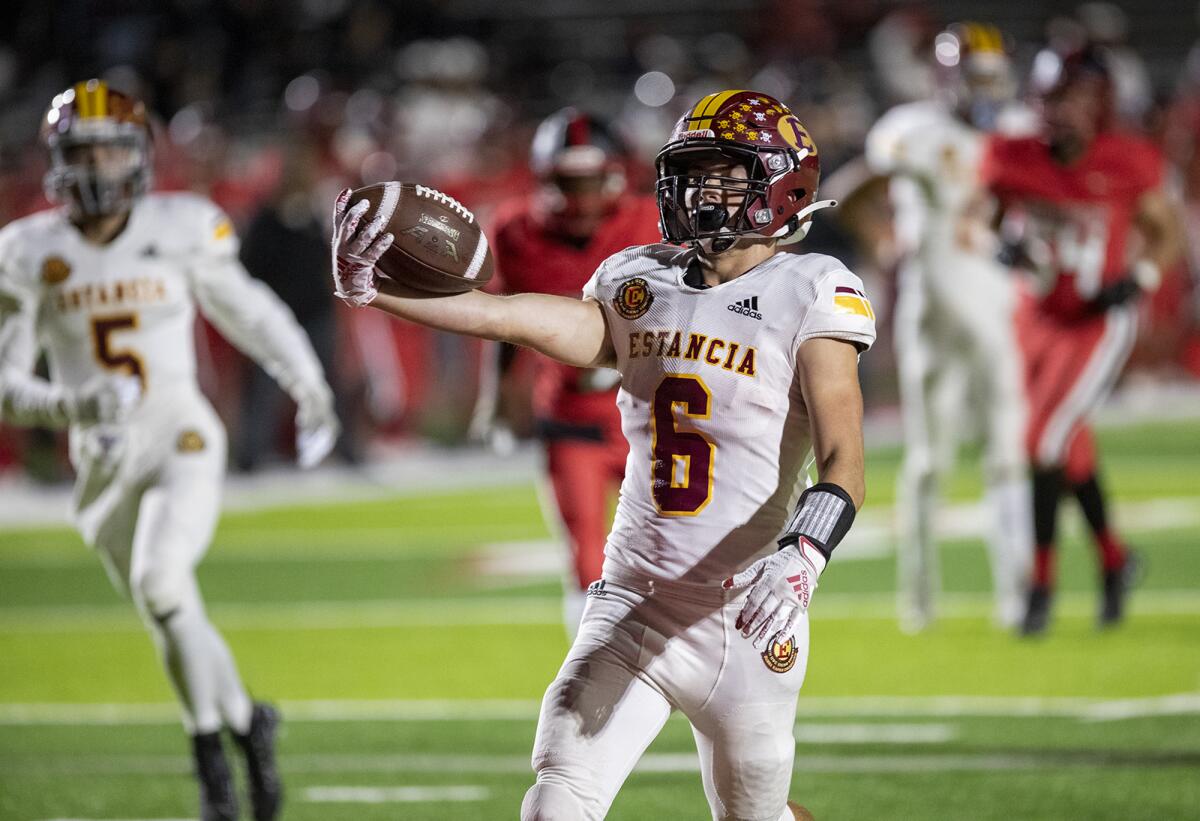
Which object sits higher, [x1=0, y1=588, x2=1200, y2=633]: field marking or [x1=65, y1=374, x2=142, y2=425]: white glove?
[x1=65, y1=374, x2=142, y2=425]: white glove

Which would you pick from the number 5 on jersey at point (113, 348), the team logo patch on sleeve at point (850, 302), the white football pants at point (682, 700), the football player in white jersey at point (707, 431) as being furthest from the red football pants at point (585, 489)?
the team logo patch on sleeve at point (850, 302)

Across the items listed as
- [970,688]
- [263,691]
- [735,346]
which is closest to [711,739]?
[735,346]

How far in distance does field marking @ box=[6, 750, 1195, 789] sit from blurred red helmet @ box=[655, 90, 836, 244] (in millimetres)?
2316

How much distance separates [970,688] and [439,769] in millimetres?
1984

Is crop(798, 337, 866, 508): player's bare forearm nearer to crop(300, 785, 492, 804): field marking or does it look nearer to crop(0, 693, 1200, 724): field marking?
crop(300, 785, 492, 804): field marking

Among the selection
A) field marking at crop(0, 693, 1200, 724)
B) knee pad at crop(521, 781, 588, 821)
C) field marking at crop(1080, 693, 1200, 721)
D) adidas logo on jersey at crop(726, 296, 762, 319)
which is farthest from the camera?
field marking at crop(0, 693, 1200, 724)

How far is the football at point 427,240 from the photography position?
337 cm

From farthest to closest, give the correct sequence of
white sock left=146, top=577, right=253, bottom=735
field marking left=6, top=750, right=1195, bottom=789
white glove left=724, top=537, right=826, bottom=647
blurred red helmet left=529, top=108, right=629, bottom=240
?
blurred red helmet left=529, top=108, right=629, bottom=240, field marking left=6, top=750, right=1195, bottom=789, white sock left=146, top=577, right=253, bottom=735, white glove left=724, top=537, right=826, bottom=647

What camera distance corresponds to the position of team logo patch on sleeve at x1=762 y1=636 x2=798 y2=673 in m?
3.45

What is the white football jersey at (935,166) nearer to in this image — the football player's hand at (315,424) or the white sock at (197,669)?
the football player's hand at (315,424)

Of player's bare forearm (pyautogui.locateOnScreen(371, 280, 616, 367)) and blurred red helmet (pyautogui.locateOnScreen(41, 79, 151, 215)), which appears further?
blurred red helmet (pyautogui.locateOnScreen(41, 79, 151, 215))

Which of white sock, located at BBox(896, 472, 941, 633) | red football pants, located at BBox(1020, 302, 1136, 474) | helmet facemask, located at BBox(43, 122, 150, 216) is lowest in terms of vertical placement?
white sock, located at BBox(896, 472, 941, 633)

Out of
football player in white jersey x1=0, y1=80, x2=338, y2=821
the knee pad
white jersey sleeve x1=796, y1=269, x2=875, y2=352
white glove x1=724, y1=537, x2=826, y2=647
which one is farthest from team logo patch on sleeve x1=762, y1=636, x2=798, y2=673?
football player in white jersey x1=0, y1=80, x2=338, y2=821

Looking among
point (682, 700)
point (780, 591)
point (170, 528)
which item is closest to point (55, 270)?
point (170, 528)
